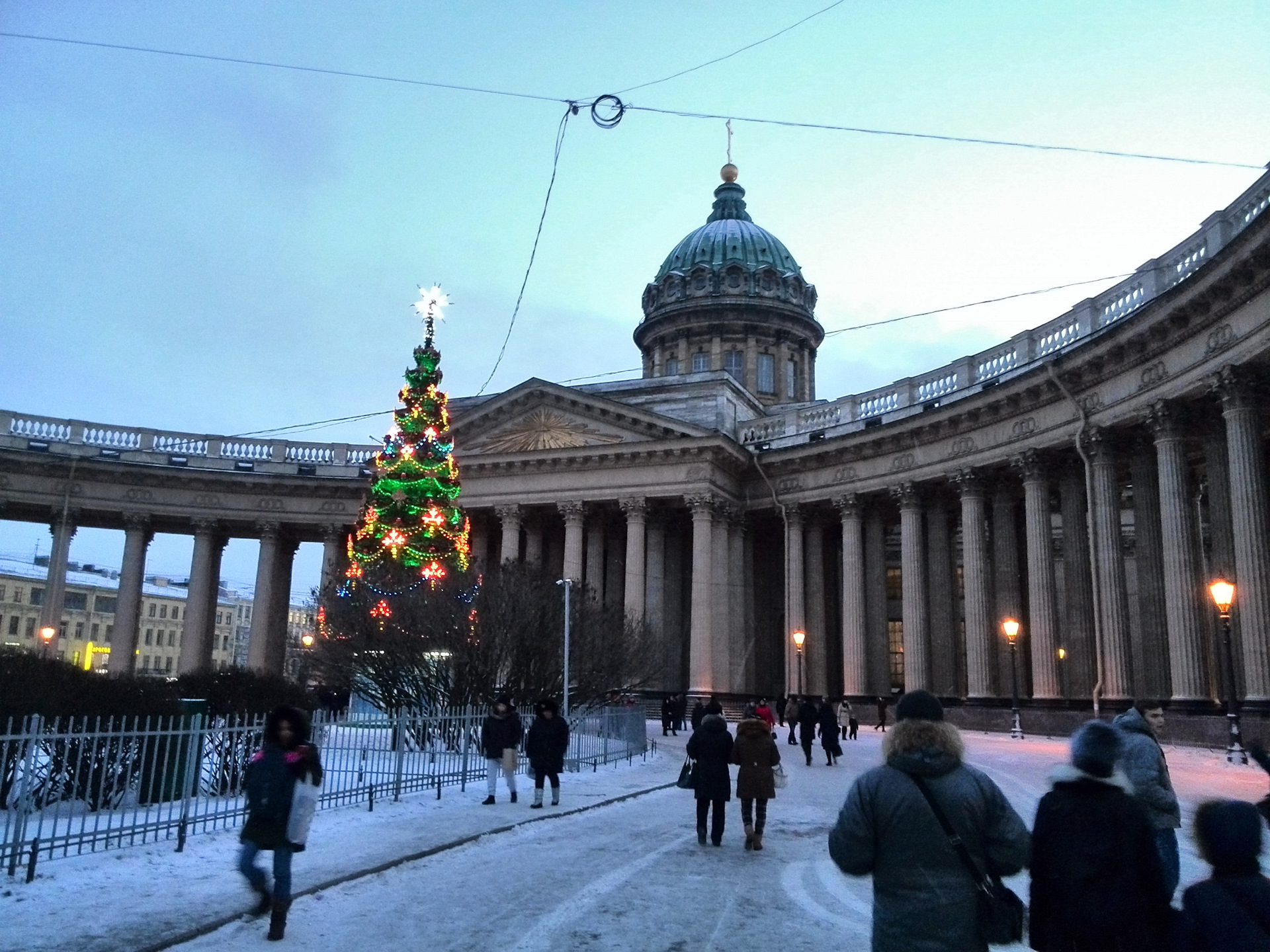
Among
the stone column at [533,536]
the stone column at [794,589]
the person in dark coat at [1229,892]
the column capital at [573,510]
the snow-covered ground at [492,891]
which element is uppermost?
the column capital at [573,510]

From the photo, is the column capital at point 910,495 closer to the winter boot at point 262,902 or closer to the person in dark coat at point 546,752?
the person in dark coat at point 546,752

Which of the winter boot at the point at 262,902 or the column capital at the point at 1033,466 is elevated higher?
the column capital at the point at 1033,466

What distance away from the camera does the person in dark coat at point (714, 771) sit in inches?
499

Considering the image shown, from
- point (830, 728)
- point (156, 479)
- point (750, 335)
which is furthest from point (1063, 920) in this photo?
point (750, 335)

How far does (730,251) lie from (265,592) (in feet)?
117

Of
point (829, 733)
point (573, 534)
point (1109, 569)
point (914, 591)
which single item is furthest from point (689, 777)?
point (573, 534)

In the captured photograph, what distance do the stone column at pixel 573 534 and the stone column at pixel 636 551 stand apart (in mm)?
2136

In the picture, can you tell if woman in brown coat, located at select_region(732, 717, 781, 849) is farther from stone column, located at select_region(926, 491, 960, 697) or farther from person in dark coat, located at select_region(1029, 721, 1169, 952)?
stone column, located at select_region(926, 491, 960, 697)

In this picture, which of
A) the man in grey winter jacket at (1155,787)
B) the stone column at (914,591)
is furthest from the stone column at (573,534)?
the man in grey winter jacket at (1155,787)

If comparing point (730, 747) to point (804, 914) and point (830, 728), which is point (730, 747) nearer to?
point (804, 914)

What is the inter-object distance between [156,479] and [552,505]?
1959cm

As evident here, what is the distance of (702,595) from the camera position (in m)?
44.0

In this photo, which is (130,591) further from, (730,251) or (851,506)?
(730,251)

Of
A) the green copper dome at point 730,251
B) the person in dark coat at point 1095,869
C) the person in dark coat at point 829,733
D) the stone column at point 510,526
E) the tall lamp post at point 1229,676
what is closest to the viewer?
the person in dark coat at point 1095,869
